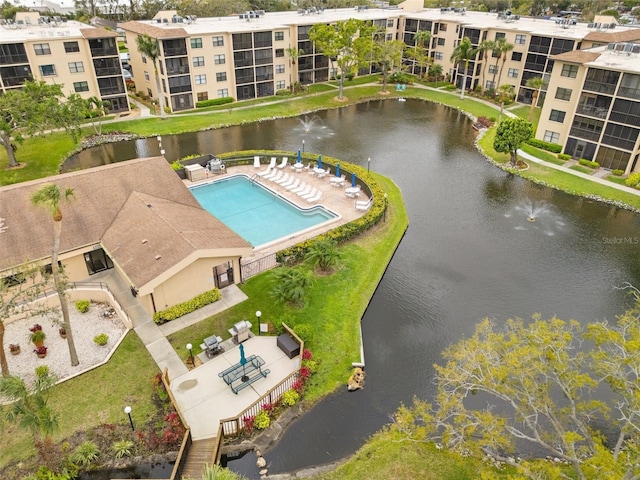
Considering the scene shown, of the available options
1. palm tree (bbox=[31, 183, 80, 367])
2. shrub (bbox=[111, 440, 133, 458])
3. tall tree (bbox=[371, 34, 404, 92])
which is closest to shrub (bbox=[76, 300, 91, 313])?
palm tree (bbox=[31, 183, 80, 367])

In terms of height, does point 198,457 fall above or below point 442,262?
below

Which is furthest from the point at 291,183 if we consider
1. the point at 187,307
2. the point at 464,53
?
the point at 464,53

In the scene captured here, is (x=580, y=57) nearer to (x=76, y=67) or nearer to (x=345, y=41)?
(x=345, y=41)

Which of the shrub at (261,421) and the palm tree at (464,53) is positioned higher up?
the palm tree at (464,53)

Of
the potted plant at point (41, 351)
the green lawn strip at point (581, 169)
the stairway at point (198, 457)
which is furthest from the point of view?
the green lawn strip at point (581, 169)

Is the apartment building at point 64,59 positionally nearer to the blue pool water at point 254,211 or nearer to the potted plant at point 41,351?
the blue pool water at point 254,211

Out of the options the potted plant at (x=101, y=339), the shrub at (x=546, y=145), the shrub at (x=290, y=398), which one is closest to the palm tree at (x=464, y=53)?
the shrub at (x=546, y=145)
